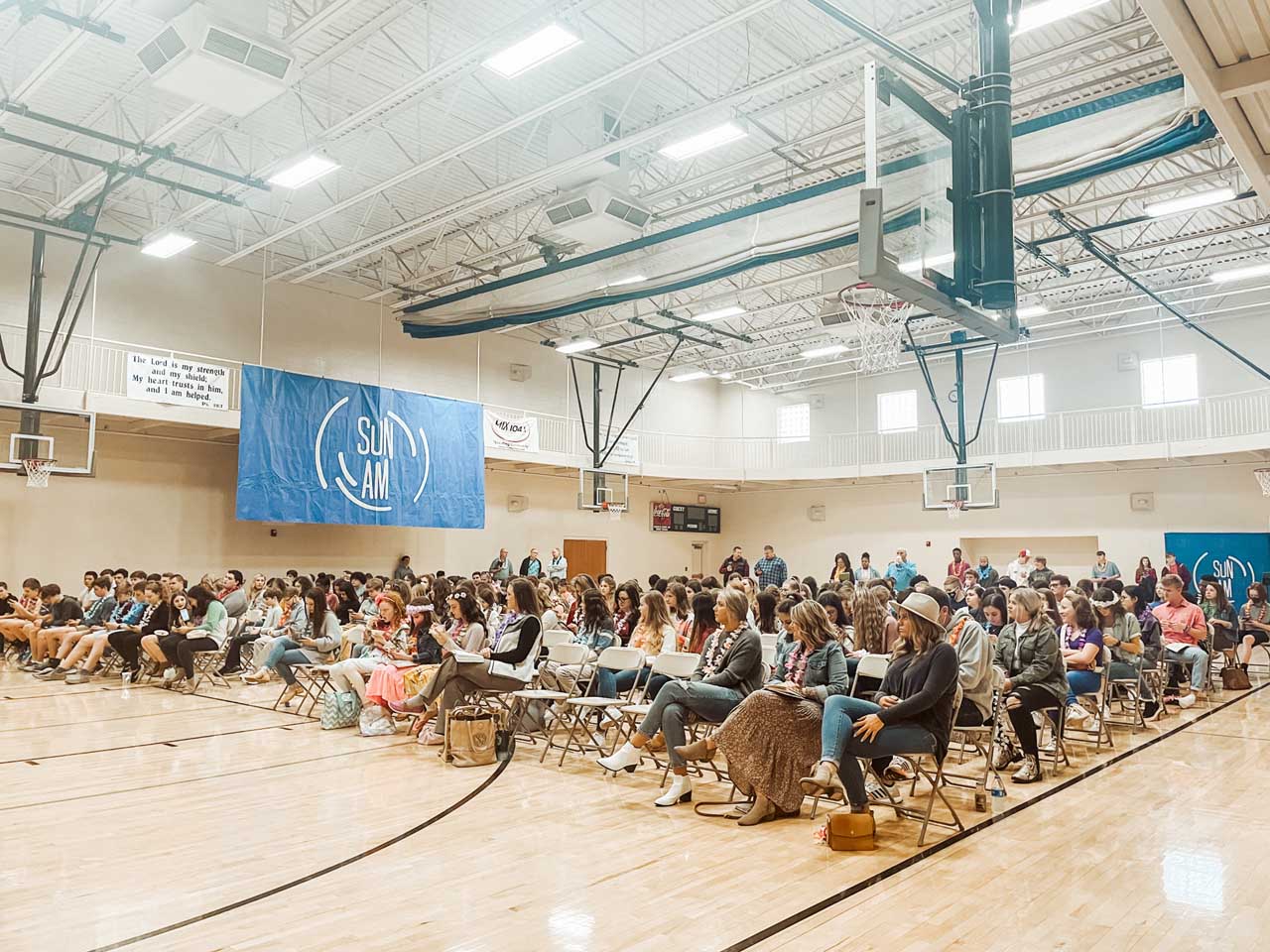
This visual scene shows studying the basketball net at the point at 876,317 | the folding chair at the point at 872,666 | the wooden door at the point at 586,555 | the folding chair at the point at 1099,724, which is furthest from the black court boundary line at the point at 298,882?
the wooden door at the point at 586,555

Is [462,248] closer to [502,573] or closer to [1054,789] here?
[502,573]

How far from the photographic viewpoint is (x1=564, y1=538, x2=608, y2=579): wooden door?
2119 cm

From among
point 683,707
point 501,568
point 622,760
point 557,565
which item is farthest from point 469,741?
point 557,565

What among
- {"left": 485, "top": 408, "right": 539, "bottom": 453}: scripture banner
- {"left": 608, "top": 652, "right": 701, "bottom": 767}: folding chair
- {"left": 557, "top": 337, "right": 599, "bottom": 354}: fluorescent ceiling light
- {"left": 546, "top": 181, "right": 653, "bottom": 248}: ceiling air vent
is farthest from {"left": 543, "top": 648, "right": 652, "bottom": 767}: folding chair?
{"left": 485, "top": 408, "right": 539, "bottom": 453}: scripture banner

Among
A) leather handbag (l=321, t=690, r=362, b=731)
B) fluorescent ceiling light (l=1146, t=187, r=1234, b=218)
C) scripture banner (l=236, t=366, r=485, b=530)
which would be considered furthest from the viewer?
scripture banner (l=236, t=366, r=485, b=530)

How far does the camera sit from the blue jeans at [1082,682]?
6.81 m

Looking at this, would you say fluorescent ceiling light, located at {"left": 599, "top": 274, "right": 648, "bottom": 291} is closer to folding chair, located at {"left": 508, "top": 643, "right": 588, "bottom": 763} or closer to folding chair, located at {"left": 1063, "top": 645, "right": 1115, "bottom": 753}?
folding chair, located at {"left": 508, "top": 643, "right": 588, "bottom": 763}

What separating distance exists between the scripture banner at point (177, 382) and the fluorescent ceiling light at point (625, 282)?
6.17 meters

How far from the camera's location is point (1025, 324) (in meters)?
18.8

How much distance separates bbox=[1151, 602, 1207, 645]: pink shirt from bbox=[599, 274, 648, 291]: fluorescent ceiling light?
768cm

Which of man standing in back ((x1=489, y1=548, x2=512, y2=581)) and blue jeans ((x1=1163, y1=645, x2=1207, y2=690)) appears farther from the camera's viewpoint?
man standing in back ((x1=489, y1=548, x2=512, y2=581))

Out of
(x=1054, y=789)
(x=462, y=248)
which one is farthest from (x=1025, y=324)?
(x=1054, y=789)

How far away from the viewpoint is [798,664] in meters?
5.44

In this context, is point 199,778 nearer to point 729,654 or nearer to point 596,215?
point 729,654
